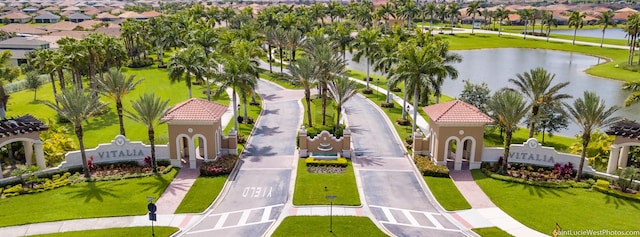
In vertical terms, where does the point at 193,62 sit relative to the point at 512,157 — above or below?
above

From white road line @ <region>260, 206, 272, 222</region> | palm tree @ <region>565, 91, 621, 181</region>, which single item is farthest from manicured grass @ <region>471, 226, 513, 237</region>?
white road line @ <region>260, 206, 272, 222</region>

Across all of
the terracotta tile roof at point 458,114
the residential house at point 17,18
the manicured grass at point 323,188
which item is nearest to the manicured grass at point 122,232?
the manicured grass at point 323,188

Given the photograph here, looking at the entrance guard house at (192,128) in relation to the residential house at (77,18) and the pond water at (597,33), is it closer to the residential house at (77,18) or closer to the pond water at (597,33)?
the pond water at (597,33)

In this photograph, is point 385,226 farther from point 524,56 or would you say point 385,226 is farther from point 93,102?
point 524,56

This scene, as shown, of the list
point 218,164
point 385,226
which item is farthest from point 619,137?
point 218,164

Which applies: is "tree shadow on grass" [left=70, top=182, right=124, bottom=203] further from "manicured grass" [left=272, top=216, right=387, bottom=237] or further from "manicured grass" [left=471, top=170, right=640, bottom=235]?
"manicured grass" [left=471, top=170, right=640, bottom=235]

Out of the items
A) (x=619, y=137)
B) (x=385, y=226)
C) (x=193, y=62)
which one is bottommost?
(x=385, y=226)
